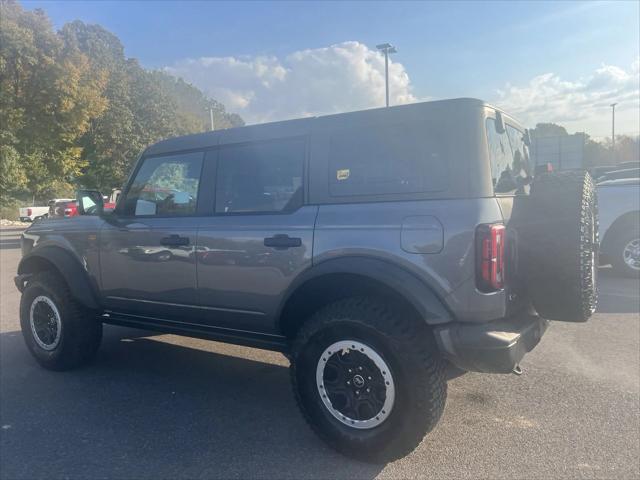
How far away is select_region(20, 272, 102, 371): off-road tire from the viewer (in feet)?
15.5

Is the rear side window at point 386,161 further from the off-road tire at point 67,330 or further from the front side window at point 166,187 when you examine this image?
the off-road tire at point 67,330

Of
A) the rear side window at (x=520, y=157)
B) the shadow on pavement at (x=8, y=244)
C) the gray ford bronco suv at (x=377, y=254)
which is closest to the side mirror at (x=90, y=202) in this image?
the gray ford bronco suv at (x=377, y=254)

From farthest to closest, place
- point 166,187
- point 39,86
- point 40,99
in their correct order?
point 40,99 < point 39,86 < point 166,187

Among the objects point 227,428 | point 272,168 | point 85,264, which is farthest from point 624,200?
point 85,264

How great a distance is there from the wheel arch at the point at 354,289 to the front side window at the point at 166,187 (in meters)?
1.18

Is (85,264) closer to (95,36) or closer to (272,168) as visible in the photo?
(272,168)

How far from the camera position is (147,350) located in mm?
5539

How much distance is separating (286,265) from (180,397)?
164 centimetres

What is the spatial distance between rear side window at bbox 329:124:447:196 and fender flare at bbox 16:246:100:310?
8.51ft

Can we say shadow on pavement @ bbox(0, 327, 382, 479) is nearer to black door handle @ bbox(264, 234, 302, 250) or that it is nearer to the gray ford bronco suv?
the gray ford bronco suv

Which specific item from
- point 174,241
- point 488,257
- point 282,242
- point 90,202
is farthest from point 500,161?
point 90,202

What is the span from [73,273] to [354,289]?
9.21 ft

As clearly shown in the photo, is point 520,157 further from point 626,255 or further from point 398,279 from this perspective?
point 626,255

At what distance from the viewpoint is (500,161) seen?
10.6ft
